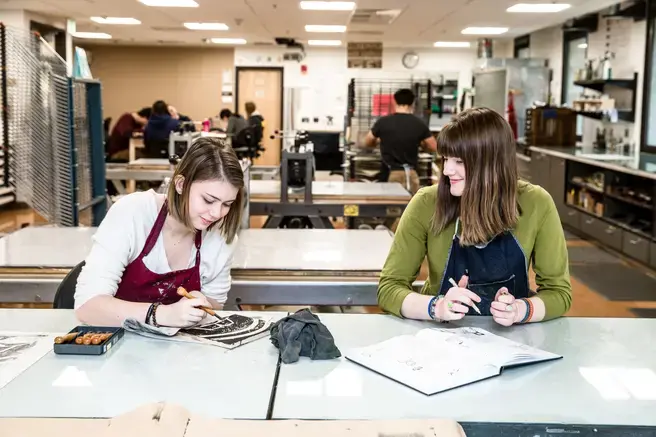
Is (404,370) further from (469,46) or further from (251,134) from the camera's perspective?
(469,46)

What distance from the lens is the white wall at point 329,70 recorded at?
50.2 ft

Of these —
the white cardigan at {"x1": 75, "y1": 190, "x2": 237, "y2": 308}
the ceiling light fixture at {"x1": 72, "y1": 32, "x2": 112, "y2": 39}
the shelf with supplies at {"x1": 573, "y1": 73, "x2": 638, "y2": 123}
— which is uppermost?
the ceiling light fixture at {"x1": 72, "y1": 32, "x2": 112, "y2": 39}

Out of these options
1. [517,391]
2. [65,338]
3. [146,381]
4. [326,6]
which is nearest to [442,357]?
[517,391]

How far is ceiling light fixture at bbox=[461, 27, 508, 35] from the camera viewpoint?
11.8m

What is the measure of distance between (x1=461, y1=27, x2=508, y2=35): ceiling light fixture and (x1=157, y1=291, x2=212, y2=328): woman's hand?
35.0ft

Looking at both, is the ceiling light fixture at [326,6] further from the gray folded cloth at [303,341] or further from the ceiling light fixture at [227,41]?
the gray folded cloth at [303,341]

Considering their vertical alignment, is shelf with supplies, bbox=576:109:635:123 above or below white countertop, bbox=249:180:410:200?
above

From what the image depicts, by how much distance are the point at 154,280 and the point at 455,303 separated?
0.92 meters

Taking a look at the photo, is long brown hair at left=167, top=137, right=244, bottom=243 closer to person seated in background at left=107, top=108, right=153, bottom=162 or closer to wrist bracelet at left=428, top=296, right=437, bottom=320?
wrist bracelet at left=428, top=296, right=437, bottom=320

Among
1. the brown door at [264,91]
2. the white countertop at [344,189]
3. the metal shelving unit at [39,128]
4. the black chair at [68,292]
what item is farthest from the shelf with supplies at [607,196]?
the brown door at [264,91]

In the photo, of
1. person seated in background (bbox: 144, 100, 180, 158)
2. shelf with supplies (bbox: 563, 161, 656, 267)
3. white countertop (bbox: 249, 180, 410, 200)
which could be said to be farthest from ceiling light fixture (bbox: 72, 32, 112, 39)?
shelf with supplies (bbox: 563, 161, 656, 267)

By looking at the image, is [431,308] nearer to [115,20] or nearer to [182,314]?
[182,314]

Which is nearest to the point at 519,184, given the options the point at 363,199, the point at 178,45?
the point at 363,199

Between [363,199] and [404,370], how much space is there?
142 inches
